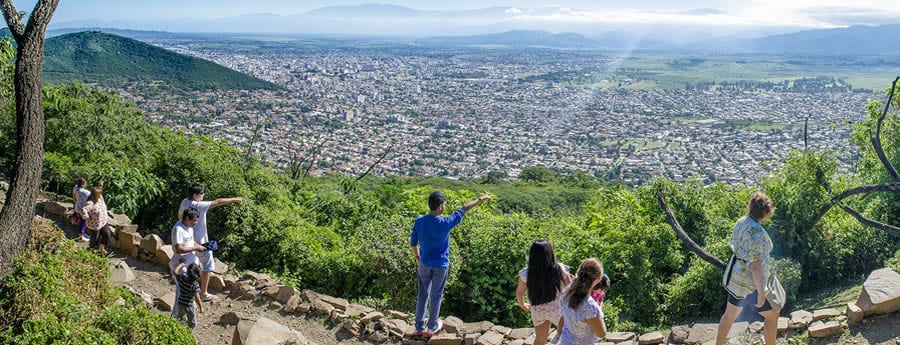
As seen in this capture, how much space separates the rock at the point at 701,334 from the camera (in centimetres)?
606

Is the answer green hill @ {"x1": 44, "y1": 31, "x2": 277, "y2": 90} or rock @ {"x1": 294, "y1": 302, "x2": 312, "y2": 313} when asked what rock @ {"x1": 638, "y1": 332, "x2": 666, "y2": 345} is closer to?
rock @ {"x1": 294, "y1": 302, "x2": 312, "y2": 313}

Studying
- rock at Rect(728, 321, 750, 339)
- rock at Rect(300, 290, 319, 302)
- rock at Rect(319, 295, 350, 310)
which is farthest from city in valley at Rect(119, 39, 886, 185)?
rock at Rect(728, 321, 750, 339)

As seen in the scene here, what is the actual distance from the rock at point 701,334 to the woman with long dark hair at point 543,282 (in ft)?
5.74

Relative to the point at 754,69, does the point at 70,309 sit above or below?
above

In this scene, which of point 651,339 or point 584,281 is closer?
point 584,281

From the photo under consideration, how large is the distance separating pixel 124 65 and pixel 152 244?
202ft

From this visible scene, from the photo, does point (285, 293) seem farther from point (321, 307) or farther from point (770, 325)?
point (770, 325)

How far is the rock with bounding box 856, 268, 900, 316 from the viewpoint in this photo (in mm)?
6152

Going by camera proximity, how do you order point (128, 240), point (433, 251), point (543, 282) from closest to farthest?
point (543, 282)
point (433, 251)
point (128, 240)

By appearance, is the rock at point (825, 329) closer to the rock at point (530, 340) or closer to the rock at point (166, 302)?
the rock at point (530, 340)

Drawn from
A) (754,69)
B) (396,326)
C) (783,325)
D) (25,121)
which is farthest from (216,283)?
(754,69)

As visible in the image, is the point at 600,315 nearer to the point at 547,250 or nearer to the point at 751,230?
the point at 547,250

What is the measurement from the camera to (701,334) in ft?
20.1

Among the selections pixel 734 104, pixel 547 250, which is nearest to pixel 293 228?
pixel 547 250
